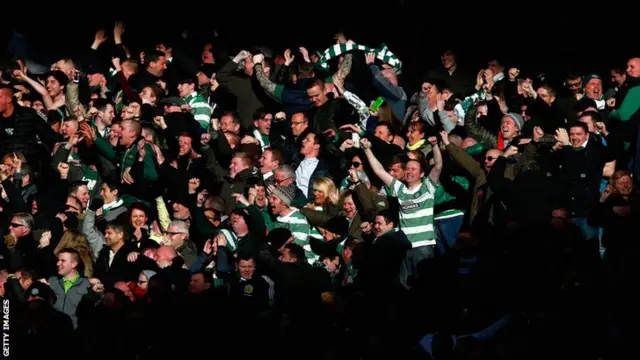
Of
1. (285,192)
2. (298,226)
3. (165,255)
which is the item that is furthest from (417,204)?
(165,255)

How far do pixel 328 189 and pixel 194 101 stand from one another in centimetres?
288

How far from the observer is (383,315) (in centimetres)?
1434

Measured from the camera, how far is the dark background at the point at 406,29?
20.2 m

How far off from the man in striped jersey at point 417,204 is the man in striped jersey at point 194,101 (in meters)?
3.07

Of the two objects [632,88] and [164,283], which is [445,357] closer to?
[164,283]

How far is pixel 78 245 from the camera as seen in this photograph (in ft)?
53.6

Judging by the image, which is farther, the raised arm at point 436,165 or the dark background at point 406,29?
the dark background at point 406,29

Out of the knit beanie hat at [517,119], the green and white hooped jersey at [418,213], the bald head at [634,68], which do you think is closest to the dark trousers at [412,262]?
the green and white hooped jersey at [418,213]

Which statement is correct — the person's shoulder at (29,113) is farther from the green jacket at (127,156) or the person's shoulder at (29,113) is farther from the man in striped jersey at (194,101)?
the man in striped jersey at (194,101)

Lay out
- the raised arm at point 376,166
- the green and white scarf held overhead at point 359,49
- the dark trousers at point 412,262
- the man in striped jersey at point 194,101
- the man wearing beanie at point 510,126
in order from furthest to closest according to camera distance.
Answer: the green and white scarf held overhead at point 359,49 < the man in striped jersey at point 194,101 < the man wearing beanie at point 510,126 < the raised arm at point 376,166 < the dark trousers at point 412,262

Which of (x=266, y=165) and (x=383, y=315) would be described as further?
(x=266, y=165)

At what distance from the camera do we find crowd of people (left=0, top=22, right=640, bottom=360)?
14320mm

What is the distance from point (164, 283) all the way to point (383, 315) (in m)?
1.95

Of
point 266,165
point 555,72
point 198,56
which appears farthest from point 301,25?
point 266,165
